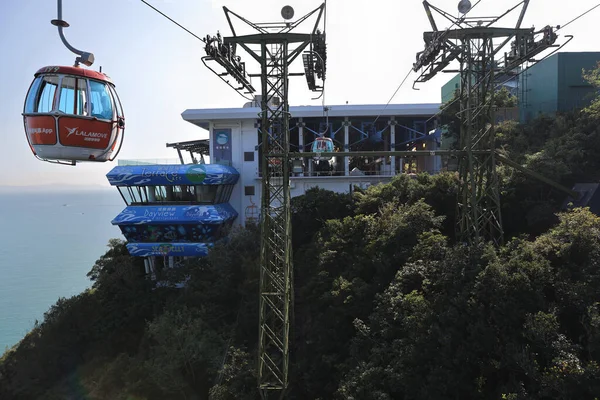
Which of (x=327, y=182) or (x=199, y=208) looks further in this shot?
(x=327, y=182)

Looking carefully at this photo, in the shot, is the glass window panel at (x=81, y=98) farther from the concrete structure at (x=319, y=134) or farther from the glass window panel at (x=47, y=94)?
the concrete structure at (x=319, y=134)

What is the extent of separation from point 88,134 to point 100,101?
2.71ft

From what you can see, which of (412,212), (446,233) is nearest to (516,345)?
(412,212)

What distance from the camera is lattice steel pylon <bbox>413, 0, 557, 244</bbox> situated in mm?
14234

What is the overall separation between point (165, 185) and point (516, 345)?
22.4 metres

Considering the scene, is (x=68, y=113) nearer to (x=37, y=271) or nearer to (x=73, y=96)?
(x=73, y=96)

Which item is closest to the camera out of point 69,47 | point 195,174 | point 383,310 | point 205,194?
point 69,47

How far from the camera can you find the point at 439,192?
18703mm

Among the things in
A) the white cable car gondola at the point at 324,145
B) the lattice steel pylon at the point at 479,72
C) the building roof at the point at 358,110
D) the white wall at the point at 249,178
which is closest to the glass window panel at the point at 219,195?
the white wall at the point at 249,178

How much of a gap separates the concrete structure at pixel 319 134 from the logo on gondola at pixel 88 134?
20.7 m

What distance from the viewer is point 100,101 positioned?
8.80 metres

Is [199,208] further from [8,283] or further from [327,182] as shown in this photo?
[8,283]

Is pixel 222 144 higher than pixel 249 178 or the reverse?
higher

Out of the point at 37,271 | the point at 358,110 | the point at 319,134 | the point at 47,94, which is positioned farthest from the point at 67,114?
the point at 37,271
